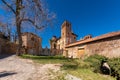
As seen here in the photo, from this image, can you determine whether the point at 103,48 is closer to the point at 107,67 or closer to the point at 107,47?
the point at 107,47

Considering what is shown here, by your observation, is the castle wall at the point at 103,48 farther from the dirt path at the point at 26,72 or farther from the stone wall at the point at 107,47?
the dirt path at the point at 26,72

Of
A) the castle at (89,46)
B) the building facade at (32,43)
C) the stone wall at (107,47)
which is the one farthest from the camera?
the building facade at (32,43)

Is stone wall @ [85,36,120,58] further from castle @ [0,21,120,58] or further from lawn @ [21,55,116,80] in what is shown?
lawn @ [21,55,116,80]

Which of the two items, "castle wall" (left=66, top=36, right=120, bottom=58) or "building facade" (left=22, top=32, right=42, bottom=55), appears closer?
"castle wall" (left=66, top=36, right=120, bottom=58)

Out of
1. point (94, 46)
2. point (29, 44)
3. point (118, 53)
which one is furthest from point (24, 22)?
point (29, 44)

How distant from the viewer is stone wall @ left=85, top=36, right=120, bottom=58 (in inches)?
503

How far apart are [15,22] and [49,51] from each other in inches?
792

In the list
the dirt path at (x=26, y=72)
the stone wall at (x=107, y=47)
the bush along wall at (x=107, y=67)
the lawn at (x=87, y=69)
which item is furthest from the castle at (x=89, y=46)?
the dirt path at (x=26, y=72)

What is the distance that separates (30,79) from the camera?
25.0 ft

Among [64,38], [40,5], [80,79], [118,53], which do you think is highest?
[40,5]

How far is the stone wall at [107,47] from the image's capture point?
1278 cm

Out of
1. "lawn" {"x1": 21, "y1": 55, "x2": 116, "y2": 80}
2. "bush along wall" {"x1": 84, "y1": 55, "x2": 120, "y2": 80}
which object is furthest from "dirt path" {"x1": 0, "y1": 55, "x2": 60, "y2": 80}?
"bush along wall" {"x1": 84, "y1": 55, "x2": 120, "y2": 80}

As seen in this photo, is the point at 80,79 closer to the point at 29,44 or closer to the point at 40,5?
the point at 40,5

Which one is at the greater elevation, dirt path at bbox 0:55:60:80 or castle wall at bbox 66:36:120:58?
castle wall at bbox 66:36:120:58
